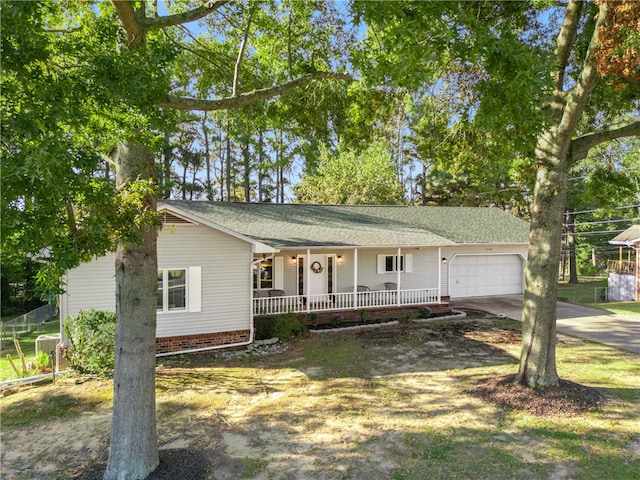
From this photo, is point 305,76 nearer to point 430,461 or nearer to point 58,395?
A: point 430,461

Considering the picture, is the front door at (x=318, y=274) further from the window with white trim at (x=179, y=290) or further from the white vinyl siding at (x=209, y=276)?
the window with white trim at (x=179, y=290)

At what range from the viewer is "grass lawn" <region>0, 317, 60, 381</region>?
33.5 ft

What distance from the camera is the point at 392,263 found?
1689cm

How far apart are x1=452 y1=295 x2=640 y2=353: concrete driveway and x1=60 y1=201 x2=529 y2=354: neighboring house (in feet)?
3.80

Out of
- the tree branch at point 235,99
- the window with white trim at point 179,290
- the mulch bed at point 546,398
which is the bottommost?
the mulch bed at point 546,398

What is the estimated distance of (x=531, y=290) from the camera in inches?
281

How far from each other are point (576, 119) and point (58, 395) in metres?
11.2

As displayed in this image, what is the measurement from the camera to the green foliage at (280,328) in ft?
38.6

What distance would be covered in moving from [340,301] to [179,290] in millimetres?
6020

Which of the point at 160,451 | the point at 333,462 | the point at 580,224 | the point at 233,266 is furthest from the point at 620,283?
the point at 160,451

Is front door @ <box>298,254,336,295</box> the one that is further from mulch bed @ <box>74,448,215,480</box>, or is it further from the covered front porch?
mulch bed @ <box>74,448,215,480</box>

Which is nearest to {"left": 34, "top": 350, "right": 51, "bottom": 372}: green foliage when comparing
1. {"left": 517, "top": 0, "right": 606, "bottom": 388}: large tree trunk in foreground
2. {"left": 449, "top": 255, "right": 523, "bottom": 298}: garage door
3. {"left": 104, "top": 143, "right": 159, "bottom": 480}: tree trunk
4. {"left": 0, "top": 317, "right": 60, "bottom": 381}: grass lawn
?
{"left": 0, "top": 317, "right": 60, "bottom": 381}: grass lawn

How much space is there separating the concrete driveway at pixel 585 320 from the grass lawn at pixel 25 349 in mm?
15556

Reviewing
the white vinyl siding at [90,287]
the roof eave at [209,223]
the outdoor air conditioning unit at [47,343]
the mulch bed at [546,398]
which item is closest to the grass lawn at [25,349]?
the outdoor air conditioning unit at [47,343]
